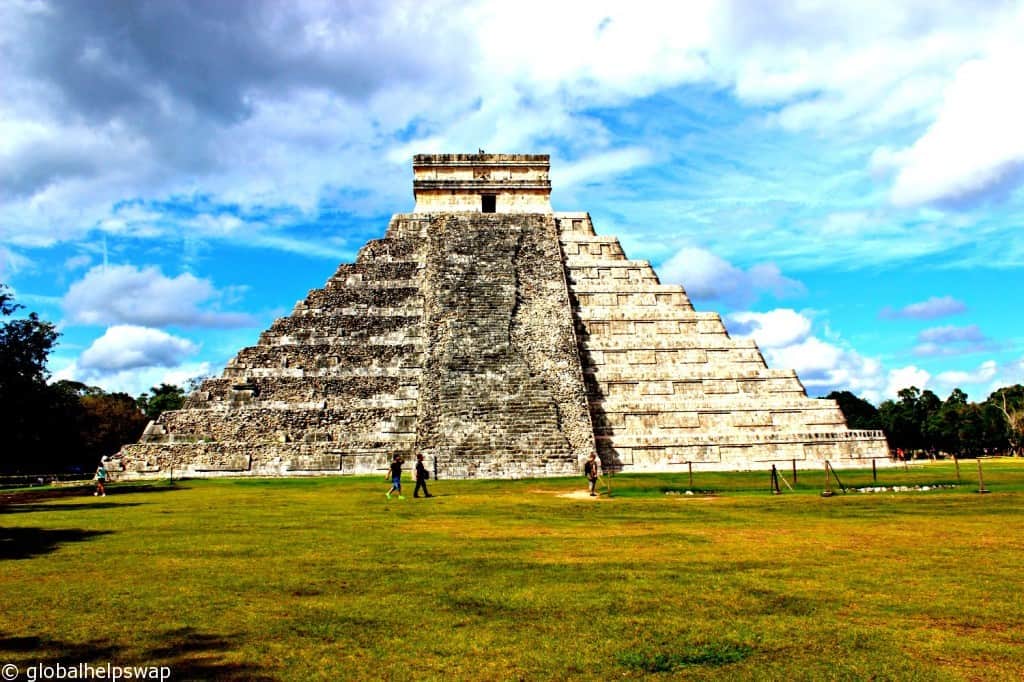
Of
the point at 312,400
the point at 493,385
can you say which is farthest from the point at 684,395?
the point at 312,400

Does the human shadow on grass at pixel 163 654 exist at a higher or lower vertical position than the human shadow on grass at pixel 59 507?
lower

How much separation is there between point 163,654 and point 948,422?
69102mm

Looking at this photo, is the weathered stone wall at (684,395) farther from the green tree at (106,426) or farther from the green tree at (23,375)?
the green tree at (106,426)

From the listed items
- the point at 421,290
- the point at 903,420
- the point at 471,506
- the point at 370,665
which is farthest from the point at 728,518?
the point at 903,420

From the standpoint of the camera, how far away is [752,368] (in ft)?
80.4

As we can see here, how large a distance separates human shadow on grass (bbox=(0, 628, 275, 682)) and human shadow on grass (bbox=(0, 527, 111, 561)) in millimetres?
3995

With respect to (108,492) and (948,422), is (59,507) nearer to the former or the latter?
(108,492)

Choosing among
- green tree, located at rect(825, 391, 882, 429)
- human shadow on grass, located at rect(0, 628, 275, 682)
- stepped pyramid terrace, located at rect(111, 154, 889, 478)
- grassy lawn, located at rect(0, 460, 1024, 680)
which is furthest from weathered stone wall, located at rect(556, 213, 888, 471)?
green tree, located at rect(825, 391, 882, 429)

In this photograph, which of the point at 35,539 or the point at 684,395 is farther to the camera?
the point at 684,395

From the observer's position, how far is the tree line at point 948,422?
198 ft

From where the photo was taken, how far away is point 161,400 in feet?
191

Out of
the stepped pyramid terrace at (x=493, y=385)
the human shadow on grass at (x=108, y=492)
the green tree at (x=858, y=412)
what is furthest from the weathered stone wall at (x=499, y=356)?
the green tree at (x=858, y=412)

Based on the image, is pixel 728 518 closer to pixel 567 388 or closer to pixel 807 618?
pixel 807 618

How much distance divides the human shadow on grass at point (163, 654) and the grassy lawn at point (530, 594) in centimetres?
2
